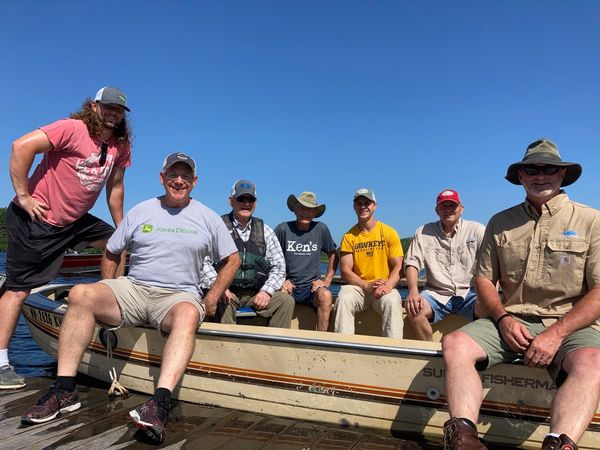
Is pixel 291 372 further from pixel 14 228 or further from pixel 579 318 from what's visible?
pixel 14 228

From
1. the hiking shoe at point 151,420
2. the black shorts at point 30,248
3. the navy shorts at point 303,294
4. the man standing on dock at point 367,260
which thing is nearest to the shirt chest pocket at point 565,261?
the man standing on dock at point 367,260

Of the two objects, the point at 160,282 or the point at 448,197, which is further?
the point at 448,197

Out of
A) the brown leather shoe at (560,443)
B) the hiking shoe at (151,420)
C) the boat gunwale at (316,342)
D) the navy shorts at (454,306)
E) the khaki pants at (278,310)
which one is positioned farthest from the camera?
the khaki pants at (278,310)

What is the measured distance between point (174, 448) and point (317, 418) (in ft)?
3.58

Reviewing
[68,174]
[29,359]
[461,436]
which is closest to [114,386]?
[68,174]

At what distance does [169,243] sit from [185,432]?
145 cm

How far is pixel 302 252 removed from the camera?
5426 millimetres

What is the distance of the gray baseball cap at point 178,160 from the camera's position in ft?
12.8

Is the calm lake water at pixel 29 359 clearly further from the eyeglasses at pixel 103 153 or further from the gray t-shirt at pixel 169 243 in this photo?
the gray t-shirt at pixel 169 243

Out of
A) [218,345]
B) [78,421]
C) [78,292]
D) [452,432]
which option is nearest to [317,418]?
[218,345]

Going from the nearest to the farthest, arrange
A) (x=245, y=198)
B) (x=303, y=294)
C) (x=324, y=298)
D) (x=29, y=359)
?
1. (x=324, y=298)
2. (x=245, y=198)
3. (x=303, y=294)
4. (x=29, y=359)

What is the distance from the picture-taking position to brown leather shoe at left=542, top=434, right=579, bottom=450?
230 centimetres

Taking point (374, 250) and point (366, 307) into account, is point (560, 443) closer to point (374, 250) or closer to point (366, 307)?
point (366, 307)

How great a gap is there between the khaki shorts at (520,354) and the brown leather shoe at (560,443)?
0.42 metres
